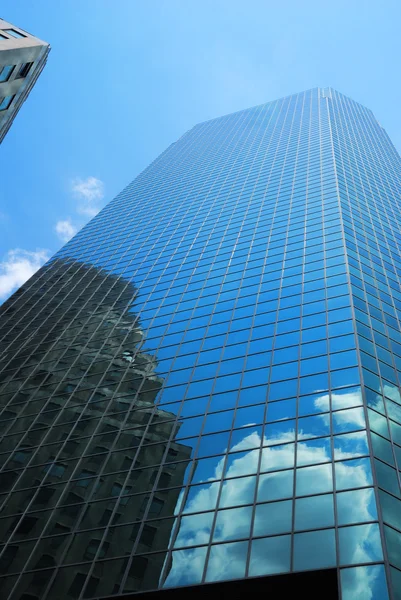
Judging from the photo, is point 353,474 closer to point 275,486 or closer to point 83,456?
point 275,486

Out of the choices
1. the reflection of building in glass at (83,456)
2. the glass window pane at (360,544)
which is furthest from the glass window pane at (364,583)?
the reflection of building in glass at (83,456)

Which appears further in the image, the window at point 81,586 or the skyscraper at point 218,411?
the window at point 81,586

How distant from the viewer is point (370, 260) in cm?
4581

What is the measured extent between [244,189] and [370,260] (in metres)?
32.3

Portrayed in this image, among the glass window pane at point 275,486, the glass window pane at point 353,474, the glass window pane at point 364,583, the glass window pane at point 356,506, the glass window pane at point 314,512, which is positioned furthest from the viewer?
the glass window pane at point 275,486

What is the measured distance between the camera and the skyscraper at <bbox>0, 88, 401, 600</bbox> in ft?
72.4

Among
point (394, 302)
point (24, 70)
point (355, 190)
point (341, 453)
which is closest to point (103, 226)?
point (355, 190)

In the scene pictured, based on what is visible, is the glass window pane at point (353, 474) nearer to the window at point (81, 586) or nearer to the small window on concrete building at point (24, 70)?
the window at point (81, 586)

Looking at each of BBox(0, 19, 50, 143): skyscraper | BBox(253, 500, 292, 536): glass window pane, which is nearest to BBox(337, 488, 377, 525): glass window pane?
BBox(253, 500, 292, 536): glass window pane

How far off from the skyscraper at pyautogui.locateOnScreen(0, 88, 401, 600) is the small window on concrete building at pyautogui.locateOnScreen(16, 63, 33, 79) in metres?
20.4

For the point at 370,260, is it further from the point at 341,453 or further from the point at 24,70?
the point at 24,70

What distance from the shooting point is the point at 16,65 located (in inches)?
1436

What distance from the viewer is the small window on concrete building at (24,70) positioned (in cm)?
3774

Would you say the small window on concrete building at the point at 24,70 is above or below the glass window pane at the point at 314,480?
above
